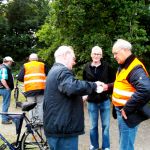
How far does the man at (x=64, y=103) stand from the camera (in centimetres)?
452

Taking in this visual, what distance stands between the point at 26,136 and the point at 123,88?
2350 mm

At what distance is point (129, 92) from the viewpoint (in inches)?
201

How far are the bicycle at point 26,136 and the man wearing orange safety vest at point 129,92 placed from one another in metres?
1.65

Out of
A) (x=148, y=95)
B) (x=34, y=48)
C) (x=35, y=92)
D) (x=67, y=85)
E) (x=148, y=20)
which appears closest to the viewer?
(x=67, y=85)

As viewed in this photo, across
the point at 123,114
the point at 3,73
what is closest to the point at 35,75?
the point at 3,73

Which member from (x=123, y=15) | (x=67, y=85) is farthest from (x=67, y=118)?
(x=123, y=15)

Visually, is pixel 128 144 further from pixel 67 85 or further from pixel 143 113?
pixel 67 85

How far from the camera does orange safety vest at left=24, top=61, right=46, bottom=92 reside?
8.48m

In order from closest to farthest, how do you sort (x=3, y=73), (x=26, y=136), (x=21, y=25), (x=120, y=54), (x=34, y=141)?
(x=120, y=54) < (x=34, y=141) < (x=26, y=136) < (x=3, y=73) < (x=21, y=25)

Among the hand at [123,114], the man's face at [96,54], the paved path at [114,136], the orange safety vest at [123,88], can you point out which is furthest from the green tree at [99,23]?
the hand at [123,114]

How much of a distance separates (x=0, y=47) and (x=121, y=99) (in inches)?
992

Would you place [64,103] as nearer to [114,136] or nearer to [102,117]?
[102,117]

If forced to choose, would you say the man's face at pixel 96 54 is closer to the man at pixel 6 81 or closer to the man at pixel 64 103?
the man at pixel 64 103

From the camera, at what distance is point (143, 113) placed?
509 cm
